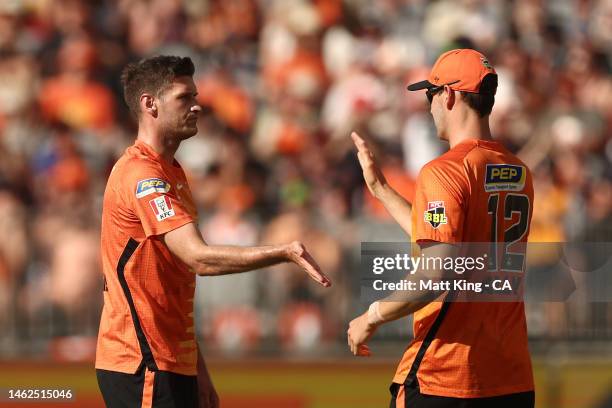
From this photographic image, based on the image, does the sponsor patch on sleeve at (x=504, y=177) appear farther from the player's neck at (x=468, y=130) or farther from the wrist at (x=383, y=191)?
the wrist at (x=383, y=191)

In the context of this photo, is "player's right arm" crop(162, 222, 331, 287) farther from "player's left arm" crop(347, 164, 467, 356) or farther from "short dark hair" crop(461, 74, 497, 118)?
"short dark hair" crop(461, 74, 497, 118)

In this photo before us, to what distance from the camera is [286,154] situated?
13211 millimetres

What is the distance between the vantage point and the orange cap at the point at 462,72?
6.02 metres

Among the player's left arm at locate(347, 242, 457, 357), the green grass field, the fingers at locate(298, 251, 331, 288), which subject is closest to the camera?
the fingers at locate(298, 251, 331, 288)

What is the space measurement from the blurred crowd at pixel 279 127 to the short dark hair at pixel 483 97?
473cm

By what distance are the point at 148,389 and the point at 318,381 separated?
5.15 m

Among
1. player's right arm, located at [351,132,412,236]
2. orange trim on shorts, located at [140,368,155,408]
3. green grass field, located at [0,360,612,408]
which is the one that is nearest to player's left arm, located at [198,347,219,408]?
orange trim on shorts, located at [140,368,155,408]

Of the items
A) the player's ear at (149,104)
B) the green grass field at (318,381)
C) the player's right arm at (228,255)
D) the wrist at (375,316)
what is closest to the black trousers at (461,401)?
the wrist at (375,316)

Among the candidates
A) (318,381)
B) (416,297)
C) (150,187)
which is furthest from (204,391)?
(318,381)

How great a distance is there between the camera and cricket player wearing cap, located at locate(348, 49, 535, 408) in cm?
575

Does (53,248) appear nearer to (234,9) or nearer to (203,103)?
(203,103)

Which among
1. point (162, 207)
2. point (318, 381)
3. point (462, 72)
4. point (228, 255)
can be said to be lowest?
point (318, 381)

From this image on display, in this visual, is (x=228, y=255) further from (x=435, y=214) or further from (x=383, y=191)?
(x=383, y=191)

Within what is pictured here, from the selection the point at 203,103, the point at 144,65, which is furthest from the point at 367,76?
the point at 144,65
